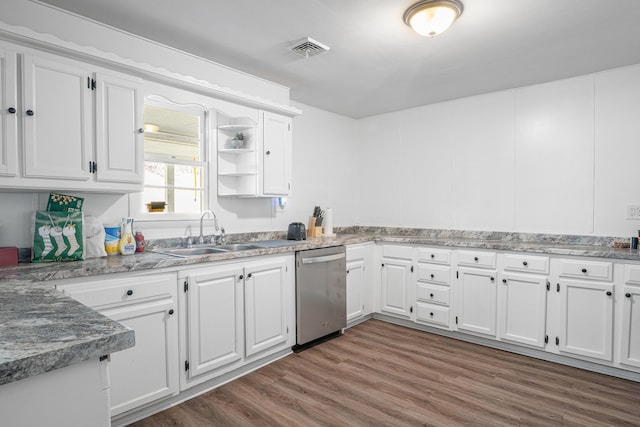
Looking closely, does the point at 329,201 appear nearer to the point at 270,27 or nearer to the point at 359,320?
the point at 359,320

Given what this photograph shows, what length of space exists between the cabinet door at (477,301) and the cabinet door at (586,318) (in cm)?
54

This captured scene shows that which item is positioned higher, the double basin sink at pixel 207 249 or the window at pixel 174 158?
the window at pixel 174 158

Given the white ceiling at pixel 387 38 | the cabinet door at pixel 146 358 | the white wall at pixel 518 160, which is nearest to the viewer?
the cabinet door at pixel 146 358

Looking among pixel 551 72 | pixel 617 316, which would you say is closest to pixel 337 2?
pixel 551 72

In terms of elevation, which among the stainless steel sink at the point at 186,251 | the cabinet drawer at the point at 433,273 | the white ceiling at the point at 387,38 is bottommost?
the cabinet drawer at the point at 433,273

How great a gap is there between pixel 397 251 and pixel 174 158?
2.45 metres

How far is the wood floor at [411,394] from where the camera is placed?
2.18 m

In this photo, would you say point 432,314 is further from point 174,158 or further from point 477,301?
point 174,158

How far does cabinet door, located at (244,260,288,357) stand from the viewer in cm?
276

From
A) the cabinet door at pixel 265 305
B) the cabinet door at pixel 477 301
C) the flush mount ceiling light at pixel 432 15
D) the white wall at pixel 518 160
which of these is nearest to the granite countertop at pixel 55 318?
the cabinet door at pixel 265 305

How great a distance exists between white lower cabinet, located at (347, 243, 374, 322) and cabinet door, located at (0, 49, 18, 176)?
2.76 metres

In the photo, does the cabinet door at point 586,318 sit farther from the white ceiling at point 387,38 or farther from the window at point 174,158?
the window at point 174,158

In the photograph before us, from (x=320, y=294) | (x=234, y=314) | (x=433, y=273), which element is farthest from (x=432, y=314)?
(x=234, y=314)

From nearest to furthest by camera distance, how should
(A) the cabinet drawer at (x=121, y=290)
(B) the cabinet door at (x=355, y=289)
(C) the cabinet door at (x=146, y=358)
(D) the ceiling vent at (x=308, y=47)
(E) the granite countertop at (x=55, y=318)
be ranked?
(E) the granite countertop at (x=55, y=318) < (A) the cabinet drawer at (x=121, y=290) < (C) the cabinet door at (x=146, y=358) < (D) the ceiling vent at (x=308, y=47) < (B) the cabinet door at (x=355, y=289)
